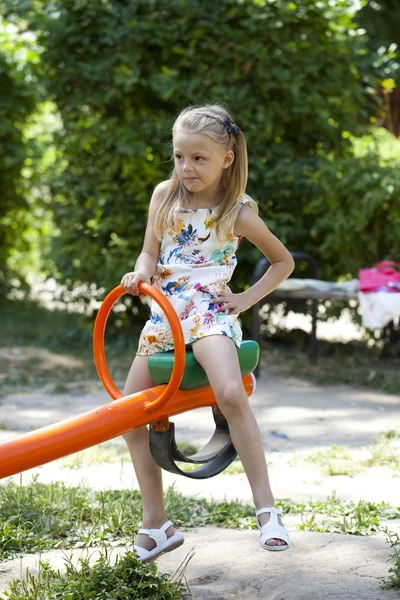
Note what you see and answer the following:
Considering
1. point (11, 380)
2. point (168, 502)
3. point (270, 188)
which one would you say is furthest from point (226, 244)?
point (270, 188)

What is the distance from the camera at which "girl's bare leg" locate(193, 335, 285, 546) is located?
7.29ft

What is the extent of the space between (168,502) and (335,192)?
3581 mm

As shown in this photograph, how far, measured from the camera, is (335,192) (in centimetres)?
596

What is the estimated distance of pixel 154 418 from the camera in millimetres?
2242

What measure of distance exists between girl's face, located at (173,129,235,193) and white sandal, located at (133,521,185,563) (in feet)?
3.44

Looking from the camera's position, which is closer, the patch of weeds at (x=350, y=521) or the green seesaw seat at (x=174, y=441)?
the green seesaw seat at (x=174, y=441)

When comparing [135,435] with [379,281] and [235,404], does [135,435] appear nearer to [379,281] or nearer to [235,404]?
[235,404]

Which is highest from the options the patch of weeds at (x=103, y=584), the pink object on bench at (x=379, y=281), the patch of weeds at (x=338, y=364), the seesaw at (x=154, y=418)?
the pink object on bench at (x=379, y=281)

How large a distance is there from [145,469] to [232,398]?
1.40 ft

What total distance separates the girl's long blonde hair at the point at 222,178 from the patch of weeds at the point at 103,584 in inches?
39.0

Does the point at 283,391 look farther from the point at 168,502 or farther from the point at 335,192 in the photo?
the point at 168,502

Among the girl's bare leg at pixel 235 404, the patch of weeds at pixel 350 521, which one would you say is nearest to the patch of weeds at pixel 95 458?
the patch of weeds at pixel 350 521

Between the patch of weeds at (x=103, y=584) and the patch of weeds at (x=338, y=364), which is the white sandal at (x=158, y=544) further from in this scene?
the patch of weeds at (x=338, y=364)

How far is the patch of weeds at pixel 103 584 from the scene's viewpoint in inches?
83.7
